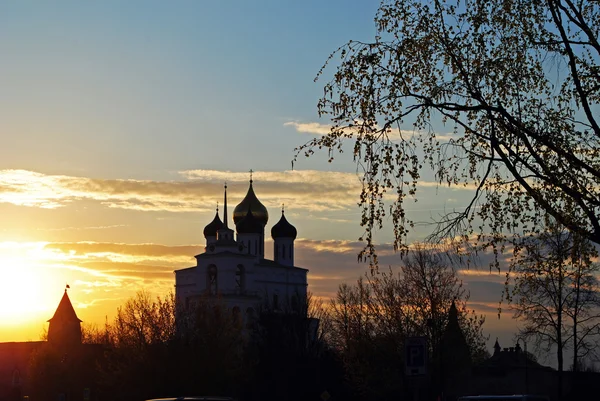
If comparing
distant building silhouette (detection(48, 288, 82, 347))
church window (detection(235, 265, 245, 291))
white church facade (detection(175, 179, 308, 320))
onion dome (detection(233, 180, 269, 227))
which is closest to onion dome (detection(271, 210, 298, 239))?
white church facade (detection(175, 179, 308, 320))

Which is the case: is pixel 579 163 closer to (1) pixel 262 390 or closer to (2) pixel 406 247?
(2) pixel 406 247

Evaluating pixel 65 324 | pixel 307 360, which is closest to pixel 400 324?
pixel 307 360

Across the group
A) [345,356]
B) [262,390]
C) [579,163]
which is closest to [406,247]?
[579,163]

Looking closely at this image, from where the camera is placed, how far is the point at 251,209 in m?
144

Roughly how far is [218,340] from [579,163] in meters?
46.8

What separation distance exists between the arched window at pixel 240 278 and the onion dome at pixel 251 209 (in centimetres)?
1303

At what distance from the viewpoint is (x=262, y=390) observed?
258ft

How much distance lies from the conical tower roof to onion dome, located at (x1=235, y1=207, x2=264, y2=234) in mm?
27332

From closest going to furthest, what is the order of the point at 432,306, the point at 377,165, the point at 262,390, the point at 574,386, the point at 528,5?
the point at 377,165
the point at 528,5
the point at 432,306
the point at 574,386
the point at 262,390

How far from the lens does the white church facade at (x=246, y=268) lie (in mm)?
130375

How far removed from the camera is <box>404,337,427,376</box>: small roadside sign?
16842 mm

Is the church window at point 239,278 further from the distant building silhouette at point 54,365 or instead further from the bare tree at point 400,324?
the bare tree at point 400,324

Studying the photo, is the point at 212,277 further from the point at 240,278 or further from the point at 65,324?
the point at 65,324

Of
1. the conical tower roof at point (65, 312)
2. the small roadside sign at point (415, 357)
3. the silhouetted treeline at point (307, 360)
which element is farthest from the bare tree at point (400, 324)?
the conical tower roof at point (65, 312)
